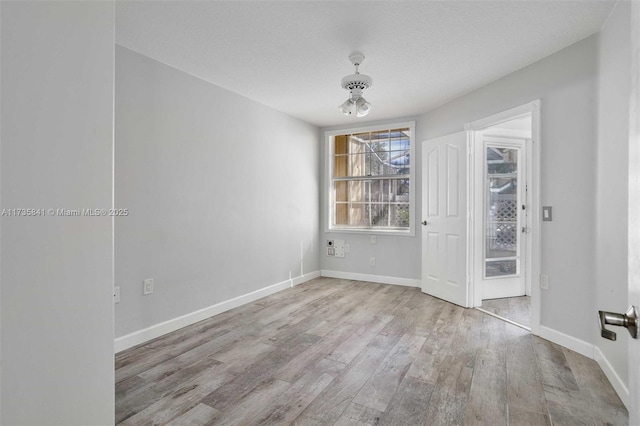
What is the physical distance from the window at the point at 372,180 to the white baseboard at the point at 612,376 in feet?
8.29

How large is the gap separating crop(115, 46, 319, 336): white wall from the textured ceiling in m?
0.32

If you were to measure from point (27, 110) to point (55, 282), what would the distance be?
2.03 feet

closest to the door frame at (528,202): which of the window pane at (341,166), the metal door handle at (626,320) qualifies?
the window pane at (341,166)

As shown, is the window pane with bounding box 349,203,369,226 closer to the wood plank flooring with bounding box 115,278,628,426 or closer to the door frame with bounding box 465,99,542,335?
the door frame with bounding box 465,99,542,335

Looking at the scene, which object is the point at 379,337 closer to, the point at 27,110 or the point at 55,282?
the point at 55,282

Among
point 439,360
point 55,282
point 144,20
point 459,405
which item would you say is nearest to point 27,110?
point 55,282

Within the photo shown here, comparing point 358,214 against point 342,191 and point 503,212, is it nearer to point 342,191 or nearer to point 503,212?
point 342,191

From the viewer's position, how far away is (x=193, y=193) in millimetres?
3221

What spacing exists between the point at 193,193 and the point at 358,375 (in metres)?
2.22

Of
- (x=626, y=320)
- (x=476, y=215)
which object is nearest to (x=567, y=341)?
(x=476, y=215)

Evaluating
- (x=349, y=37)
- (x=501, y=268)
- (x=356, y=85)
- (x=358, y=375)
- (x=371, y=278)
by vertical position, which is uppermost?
(x=349, y=37)

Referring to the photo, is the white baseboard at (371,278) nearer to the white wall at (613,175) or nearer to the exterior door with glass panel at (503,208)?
the exterior door with glass panel at (503,208)

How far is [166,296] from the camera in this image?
2975 mm

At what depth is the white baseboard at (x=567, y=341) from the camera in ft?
8.14
